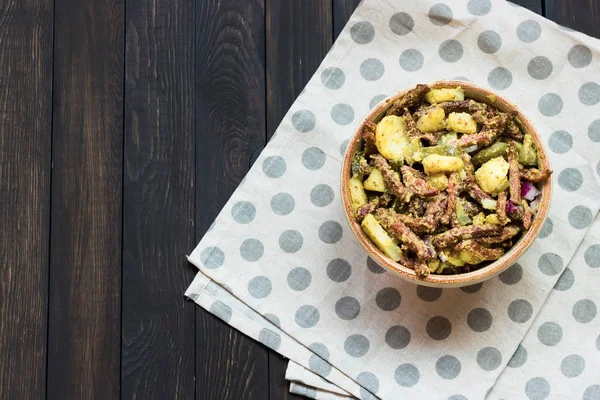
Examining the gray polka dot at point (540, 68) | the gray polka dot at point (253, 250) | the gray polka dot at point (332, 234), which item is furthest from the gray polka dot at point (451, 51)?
the gray polka dot at point (253, 250)

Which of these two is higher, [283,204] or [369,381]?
[283,204]

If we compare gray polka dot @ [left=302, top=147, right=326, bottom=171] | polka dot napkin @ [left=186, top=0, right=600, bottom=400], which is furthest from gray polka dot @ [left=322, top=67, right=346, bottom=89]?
gray polka dot @ [left=302, top=147, right=326, bottom=171]

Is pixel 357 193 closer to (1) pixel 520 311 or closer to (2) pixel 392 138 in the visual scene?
(2) pixel 392 138

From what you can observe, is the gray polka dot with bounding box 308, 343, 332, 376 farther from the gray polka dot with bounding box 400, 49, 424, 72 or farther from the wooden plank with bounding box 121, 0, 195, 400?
the gray polka dot with bounding box 400, 49, 424, 72

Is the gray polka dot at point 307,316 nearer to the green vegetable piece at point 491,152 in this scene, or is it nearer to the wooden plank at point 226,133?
the wooden plank at point 226,133

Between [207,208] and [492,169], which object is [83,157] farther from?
[492,169]

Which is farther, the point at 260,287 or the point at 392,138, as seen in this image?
the point at 260,287

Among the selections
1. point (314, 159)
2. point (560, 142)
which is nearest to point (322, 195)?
point (314, 159)
